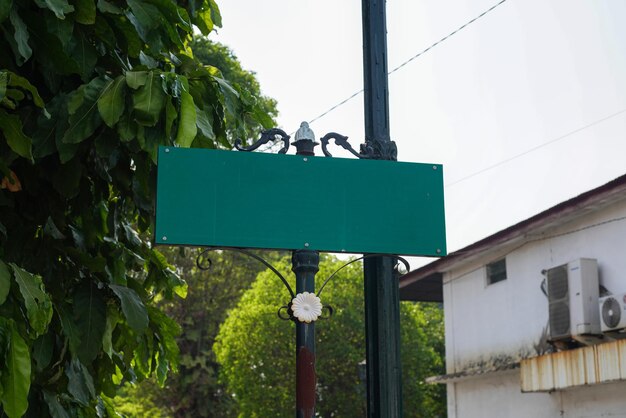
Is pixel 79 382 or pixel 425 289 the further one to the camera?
pixel 425 289

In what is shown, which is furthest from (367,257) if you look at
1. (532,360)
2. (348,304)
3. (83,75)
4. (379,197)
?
(348,304)

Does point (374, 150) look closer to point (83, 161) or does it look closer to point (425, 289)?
point (83, 161)

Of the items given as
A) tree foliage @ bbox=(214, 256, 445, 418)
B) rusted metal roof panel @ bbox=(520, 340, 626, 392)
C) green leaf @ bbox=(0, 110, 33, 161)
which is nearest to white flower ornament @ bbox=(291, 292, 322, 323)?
green leaf @ bbox=(0, 110, 33, 161)

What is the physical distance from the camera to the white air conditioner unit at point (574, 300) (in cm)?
1468

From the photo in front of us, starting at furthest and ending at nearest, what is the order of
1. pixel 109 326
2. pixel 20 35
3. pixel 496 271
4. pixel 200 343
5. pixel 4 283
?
1. pixel 200 343
2. pixel 496 271
3. pixel 109 326
4. pixel 20 35
5. pixel 4 283

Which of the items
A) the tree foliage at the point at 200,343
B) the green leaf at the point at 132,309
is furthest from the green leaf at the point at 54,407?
the tree foliage at the point at 200,343

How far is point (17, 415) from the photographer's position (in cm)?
368

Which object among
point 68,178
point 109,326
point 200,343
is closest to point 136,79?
point 68,178

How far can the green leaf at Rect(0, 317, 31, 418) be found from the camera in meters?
3.72

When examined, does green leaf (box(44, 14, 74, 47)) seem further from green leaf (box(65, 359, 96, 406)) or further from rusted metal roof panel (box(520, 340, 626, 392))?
rusted metal roof panel (box(520, 340, 626, 392))

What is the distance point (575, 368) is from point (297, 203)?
11.6m

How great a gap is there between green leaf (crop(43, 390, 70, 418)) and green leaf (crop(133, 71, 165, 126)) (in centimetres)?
158

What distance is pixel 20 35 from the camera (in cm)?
438

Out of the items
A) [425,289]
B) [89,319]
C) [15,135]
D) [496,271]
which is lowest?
[89,319]
